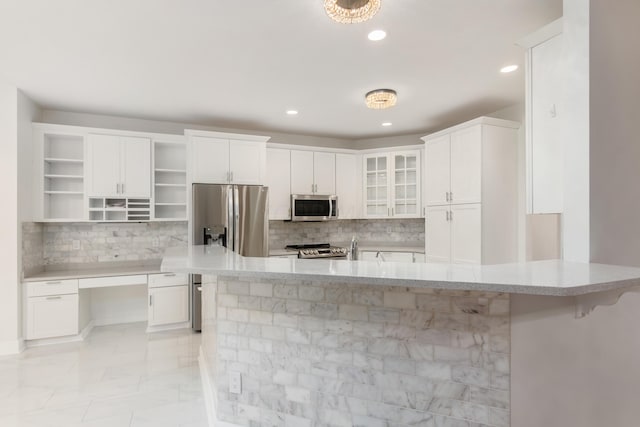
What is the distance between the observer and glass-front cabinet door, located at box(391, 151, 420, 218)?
5180 mm

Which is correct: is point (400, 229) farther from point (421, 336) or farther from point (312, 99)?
point (421, 336)

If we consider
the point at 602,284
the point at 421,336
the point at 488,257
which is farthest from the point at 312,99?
the point at 602,284

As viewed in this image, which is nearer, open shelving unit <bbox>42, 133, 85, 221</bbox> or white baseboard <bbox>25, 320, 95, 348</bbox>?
white baseboard <bbox>25, 320, 95, 348</bbox>

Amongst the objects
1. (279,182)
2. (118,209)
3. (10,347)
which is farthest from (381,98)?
(10,347)

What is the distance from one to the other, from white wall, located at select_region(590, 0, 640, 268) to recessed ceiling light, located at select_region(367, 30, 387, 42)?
4.01 feet

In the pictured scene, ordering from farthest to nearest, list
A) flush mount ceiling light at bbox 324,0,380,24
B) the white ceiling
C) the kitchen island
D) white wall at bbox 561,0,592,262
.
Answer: the white ceiling → flush mount ceiling light at bbox 324,0,380,24 → white wall at bbox 561,0,592,262 → the kitchen island

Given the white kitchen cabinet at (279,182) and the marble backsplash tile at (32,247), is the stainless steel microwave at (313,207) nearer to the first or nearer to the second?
the white kitchen cabinet at (279,182)

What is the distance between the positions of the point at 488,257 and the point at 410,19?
8.70 feet

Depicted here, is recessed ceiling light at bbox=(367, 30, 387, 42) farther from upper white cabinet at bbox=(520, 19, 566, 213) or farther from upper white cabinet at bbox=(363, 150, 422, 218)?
upper white cabinet at bbox=(363, 150, 422, 218)

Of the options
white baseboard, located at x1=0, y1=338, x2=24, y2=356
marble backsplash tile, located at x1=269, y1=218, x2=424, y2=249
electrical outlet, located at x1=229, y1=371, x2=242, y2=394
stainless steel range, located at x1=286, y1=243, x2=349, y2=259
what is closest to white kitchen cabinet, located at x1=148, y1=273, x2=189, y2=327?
white baseboard, located at x1=0, y1=338, x2=24, y2=356

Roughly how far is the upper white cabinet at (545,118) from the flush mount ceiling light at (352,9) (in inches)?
41.4

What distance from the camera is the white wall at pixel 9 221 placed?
3.47 m

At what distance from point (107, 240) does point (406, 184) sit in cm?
430

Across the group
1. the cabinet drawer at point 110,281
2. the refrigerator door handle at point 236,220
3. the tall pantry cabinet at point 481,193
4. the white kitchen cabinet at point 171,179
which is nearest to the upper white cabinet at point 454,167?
the tall pantry cabinet at point 481,193
